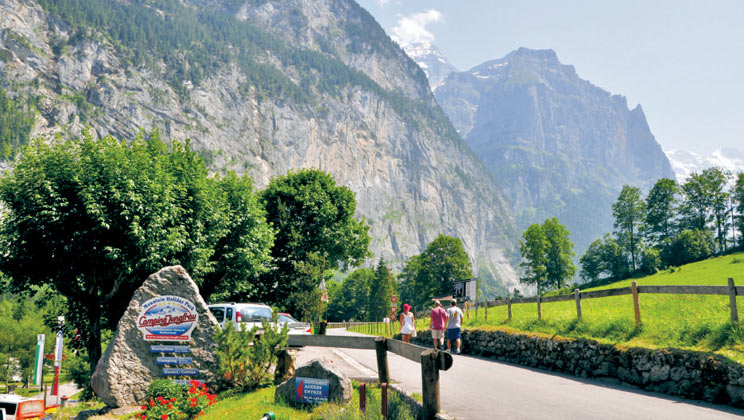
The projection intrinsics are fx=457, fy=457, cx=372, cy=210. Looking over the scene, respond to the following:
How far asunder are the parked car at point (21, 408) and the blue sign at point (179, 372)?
12.0 m

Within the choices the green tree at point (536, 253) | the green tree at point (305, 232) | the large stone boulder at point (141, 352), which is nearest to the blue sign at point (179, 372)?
the large stone boulder at point (141, 352)

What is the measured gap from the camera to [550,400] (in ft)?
29.8

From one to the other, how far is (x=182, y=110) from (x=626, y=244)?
172 metres

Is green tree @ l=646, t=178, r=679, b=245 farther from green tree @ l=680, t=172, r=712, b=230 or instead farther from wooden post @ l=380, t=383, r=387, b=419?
wooden post @ l=380, t=383, r=387, b=419

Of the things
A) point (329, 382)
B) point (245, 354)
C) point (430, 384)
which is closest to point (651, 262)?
point (245, 354)

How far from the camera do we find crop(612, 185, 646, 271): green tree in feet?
249

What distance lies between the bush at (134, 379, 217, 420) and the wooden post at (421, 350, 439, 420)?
227 inches

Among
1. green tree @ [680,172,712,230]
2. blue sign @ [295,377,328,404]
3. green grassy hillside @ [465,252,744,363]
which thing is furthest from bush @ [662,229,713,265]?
blue sign @ [295,377,328,404]

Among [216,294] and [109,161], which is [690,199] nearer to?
[216,294]

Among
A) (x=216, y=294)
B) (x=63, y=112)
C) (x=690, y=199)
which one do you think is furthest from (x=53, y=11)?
(x=690, y=199)

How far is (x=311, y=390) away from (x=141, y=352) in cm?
552

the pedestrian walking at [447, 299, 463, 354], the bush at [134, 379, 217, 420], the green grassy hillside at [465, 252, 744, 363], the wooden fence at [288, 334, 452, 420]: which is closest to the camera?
the wooden fence at [288, 334, 452, 420]

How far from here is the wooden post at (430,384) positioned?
584cm

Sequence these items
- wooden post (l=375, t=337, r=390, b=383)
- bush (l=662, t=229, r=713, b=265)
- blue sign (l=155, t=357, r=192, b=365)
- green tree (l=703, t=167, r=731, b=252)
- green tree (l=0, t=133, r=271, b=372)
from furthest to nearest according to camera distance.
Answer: green tree (l=703, t=167, r=731, b=252) → bush (l=662, t=229, r=713, b=265) → green tree (l=0, t=133, r=271, b=372) → blue sign (l=155, t=357, r=192, b=365) → wooden post (l=375, t=337, r=390, b=383)
